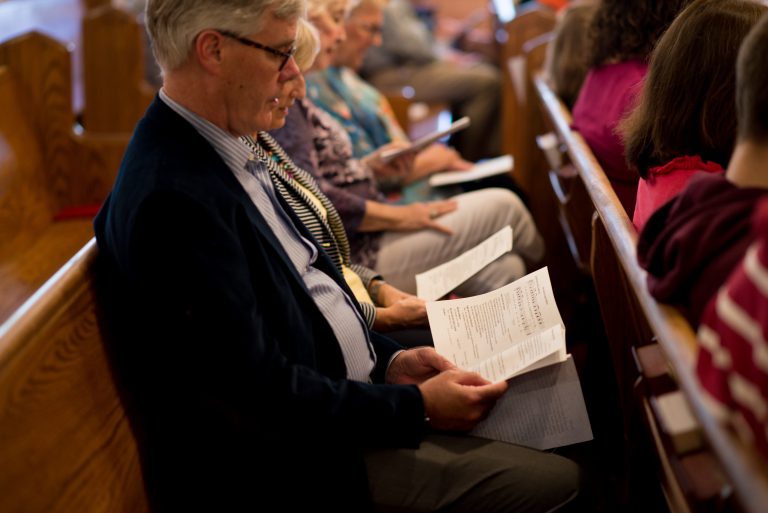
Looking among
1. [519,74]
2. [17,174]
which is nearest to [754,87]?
[17,174]

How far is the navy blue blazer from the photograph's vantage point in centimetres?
125

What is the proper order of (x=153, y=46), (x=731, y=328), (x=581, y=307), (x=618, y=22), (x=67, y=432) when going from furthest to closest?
(x=581, y=307) < (x=618, y=22) < (x=153, y=46) < (x=67, y=432) < (x=731, y=328)

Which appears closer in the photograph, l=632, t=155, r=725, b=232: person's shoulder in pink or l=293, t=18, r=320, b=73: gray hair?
l=632, t=155, r=725, b=232: person's shoulder in pink

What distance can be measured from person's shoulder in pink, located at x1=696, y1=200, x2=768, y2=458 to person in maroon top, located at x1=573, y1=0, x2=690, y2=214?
3.72 ft

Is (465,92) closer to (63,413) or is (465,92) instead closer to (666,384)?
(666,384)

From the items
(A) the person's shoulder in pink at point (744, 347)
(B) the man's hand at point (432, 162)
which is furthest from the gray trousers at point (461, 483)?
(B) the man's hand at point (432, 162)

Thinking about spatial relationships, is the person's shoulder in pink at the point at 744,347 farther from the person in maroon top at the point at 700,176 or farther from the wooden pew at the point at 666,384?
the person in maroon top at the point at 700,176

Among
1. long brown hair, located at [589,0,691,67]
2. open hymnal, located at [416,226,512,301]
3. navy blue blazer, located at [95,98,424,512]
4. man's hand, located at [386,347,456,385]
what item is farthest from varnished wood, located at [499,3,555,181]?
navy blue blazer, located at [95,98,424,512]

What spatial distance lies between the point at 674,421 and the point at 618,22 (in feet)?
4.80

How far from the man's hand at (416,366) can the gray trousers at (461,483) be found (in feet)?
0.58

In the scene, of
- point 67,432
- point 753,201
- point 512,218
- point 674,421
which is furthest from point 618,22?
point 67,432

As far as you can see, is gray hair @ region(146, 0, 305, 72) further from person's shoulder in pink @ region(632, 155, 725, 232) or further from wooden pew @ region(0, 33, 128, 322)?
wooden pew @ region(0, 33, 128, 322)

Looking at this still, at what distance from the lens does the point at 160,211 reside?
4.11ft

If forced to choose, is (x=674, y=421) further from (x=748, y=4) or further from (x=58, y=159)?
(x=58, y=159)
